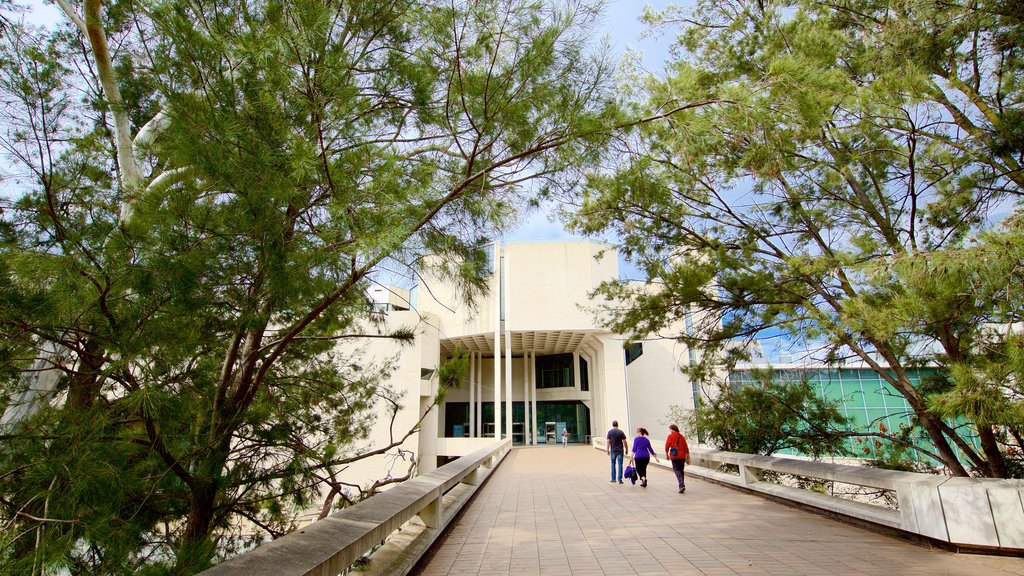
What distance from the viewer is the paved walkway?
13.2 feet

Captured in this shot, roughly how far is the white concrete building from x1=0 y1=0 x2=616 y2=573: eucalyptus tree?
21869 millimetres

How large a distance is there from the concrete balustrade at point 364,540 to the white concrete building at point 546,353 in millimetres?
20549

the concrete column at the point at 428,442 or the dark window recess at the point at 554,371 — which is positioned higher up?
the dark window recess at the point at 554,371

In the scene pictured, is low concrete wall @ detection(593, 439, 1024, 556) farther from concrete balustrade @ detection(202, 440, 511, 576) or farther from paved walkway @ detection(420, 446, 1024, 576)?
concrete balustrade @ detection(202, 440, 511, 576)

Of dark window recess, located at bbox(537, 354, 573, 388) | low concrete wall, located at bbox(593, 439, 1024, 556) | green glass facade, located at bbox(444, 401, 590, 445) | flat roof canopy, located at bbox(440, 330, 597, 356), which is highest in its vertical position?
flat roof canopy, located at bbox(440, 330, 597, 356)

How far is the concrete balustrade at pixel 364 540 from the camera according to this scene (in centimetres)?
227

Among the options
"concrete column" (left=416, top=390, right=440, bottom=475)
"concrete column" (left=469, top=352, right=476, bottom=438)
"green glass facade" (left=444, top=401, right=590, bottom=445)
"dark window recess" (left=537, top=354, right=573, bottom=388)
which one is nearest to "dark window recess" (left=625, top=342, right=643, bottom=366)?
"dark window recess" (left=537, top=354, right=573, bottom=388)

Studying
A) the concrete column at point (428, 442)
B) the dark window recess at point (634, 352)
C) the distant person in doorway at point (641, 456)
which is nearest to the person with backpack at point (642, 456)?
the distant person in doorway at point (641, 456)

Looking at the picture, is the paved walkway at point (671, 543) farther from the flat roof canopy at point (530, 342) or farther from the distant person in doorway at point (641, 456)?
the flat roof canopy at point (530, 342)

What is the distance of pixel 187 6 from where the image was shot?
3.25 meters

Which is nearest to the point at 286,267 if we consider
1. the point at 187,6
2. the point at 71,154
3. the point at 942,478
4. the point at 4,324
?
the point at 4,324

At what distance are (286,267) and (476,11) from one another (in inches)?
83.8

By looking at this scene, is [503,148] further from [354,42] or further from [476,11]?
[354,42]

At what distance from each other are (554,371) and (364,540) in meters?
36.3
